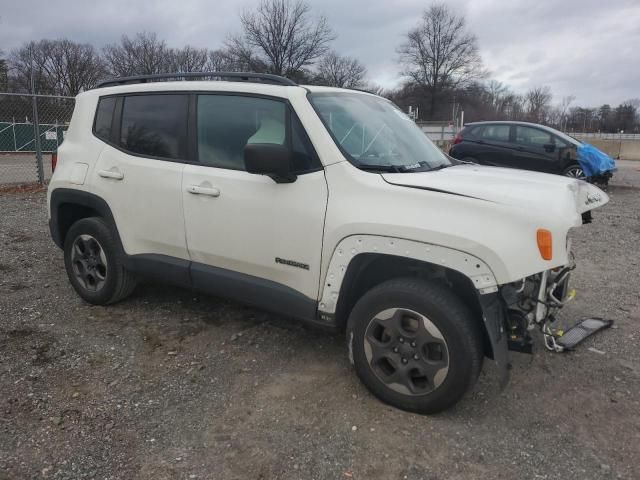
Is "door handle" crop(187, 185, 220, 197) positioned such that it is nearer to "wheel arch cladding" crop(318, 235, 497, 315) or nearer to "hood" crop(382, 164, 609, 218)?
"wheel arch cladding" crop(318, 235, 497, 315)

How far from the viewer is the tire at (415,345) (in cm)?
273

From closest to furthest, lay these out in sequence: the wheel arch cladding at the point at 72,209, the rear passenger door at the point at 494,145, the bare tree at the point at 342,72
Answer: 1. the wheel arch cladding at the point at 72,209
2. the rear passenger door at the point at 494,145
3. the bare tree at the point at 342,72

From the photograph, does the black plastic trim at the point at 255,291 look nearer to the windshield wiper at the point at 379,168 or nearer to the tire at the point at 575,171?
the windshield wiper at the point at 379,168

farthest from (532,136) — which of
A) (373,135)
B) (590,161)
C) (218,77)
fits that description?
(218,77)

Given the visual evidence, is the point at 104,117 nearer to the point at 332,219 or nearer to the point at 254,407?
the point at 332,219

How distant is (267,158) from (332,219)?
511 mm

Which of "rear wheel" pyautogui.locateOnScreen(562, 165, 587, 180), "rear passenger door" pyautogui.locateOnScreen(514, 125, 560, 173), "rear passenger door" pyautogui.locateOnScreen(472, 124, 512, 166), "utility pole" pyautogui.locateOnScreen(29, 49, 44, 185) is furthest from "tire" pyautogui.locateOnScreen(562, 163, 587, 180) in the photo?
"utility pole" pyautogui.locateOnScreen(29, 49, 44, 185)

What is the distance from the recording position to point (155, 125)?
12.8ft

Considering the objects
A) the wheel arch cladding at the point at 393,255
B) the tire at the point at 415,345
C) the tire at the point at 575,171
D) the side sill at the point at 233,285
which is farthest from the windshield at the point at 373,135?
the tire at the point at 575,171

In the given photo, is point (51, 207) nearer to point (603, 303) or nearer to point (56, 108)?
point (603, 303)

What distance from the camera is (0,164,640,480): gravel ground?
8.41 ft

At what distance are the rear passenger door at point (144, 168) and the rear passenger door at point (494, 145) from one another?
9885 mm

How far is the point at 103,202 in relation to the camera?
4117 mm

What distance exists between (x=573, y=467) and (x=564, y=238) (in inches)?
44.7
